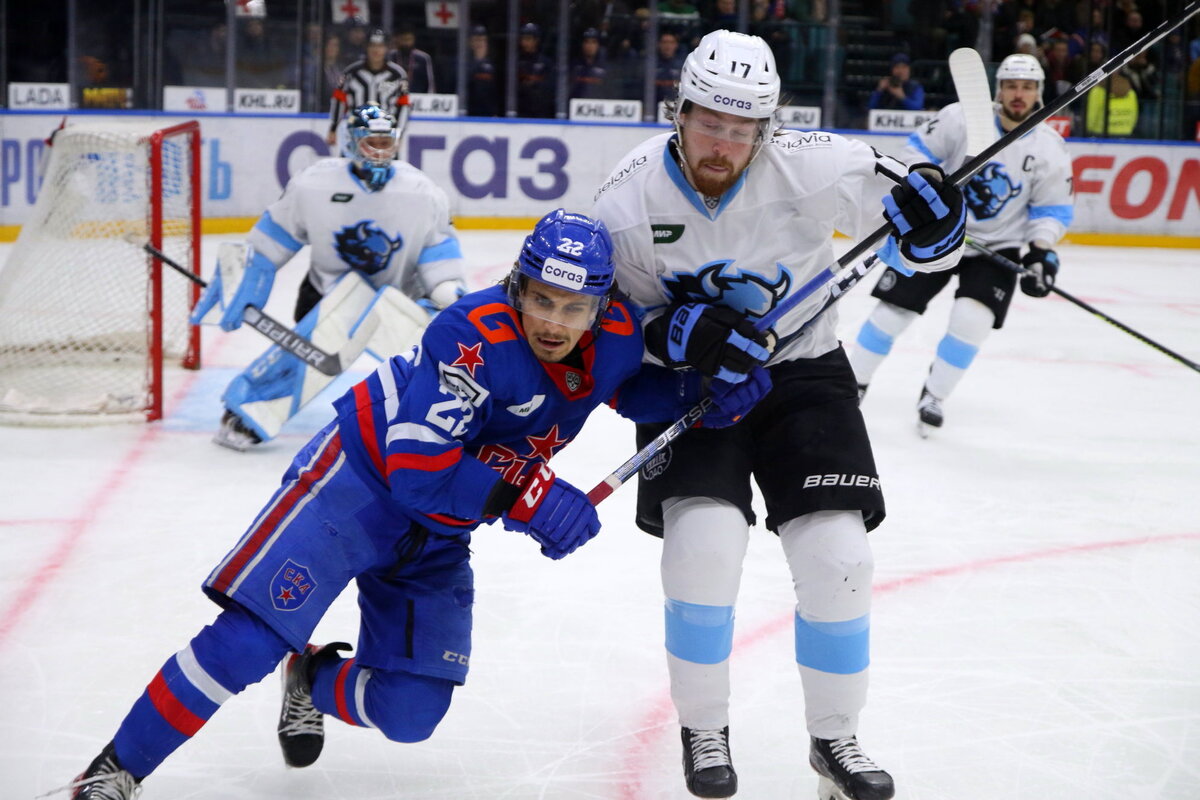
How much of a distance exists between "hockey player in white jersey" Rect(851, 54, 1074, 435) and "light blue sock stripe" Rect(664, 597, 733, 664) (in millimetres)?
2571

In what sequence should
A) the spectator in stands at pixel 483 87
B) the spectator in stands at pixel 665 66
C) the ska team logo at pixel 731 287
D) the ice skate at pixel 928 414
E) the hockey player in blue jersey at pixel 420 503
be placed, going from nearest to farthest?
the hockey player in blue jersey at pixel 420 503, the ska team logo at pixel 731 287, the ice skate at pixel 928 414, the spectator in stands at pixel 483 87, the spectator in stands at pixel 665 66

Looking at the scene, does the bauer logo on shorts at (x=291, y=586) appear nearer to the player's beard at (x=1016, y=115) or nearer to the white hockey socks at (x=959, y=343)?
the white hockey socks at (x=959, y=343)

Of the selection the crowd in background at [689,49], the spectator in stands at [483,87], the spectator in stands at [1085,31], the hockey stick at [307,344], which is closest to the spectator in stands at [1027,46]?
the crowd in background at [689,49]

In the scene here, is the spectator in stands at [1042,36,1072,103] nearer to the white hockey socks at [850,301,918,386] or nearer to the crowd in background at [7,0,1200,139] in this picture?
the crowd in background at [7,0,1200,139]

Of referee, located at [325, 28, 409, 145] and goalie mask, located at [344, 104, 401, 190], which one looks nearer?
goalie mask, located at [344, 104, 401, 190]

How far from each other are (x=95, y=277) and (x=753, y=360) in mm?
3332

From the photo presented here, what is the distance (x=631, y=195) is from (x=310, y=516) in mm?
670

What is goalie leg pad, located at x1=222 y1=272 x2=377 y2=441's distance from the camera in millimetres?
4008

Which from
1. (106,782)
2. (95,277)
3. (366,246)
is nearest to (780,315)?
(106,782)

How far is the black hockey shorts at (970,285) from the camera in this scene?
4371mm

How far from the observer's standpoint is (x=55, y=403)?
435cm

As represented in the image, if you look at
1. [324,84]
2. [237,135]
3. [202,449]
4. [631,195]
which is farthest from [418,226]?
[324,84]

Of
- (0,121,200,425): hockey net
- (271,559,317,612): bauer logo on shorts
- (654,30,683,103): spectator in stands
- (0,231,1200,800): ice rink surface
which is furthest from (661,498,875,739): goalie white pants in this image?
(654,30,683,103): spectator in stands

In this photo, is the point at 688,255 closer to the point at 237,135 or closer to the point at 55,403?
the point at 55,403
